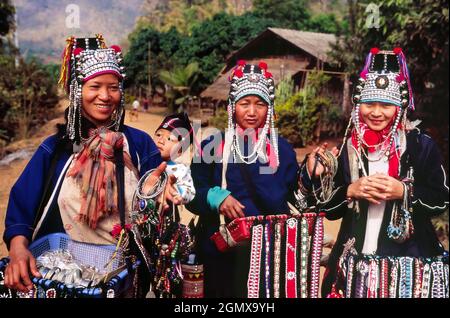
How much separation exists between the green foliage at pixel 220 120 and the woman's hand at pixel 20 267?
4.51 feet

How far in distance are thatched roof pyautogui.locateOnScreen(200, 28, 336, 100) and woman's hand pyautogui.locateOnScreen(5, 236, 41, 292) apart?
1.59 meters

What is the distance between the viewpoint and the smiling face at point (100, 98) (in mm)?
2883

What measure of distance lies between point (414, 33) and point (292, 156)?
2243mm

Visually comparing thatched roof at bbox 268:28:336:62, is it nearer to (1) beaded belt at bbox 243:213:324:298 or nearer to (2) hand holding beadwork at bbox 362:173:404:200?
(2) hand holding beadwork at bbox 362:173:404:200

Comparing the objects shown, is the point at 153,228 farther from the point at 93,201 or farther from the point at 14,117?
the point at 14,117

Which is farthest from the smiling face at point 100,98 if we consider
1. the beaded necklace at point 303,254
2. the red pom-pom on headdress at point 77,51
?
the beaded necklace at point 303,254

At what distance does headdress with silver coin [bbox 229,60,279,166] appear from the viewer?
306 cm

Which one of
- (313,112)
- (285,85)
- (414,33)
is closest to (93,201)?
(285,85)

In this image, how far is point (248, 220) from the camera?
3125 mm

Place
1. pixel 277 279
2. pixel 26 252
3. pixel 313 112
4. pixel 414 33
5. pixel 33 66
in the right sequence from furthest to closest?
pixel 313 112 → pixel 414 33 → pixel 33 66 → pixel 277 279 → pixel 26 252

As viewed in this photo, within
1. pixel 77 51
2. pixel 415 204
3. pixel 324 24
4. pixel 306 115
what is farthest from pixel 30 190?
pixel 324 24

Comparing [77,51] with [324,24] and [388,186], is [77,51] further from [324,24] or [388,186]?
[324,24]

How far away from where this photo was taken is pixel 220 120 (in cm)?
341

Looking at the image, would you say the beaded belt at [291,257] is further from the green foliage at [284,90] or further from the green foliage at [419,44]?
the green foliage at [419,44]
